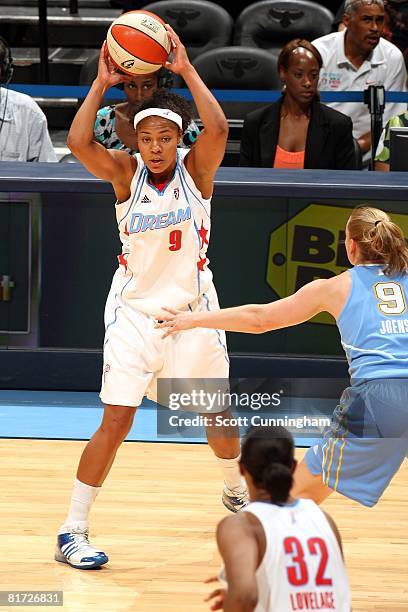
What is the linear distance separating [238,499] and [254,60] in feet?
15.5

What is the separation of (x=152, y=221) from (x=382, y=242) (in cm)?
117

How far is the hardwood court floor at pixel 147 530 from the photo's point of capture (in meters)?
4.91

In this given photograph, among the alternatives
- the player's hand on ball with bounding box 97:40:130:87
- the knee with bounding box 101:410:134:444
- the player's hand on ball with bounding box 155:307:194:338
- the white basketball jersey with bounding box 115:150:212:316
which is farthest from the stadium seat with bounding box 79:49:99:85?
the player's hand on ball with bounding box 155:307:194:338

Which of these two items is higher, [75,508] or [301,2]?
[301,2]

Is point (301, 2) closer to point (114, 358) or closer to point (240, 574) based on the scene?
point (114, 358)

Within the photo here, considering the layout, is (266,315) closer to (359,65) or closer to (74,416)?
(74,416)

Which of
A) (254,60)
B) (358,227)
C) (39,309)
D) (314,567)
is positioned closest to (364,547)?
(358,227)

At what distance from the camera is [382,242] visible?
4473mm

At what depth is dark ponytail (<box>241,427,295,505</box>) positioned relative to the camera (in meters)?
3.26

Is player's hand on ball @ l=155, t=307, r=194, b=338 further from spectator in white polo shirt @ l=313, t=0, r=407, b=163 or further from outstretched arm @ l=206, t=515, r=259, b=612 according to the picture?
spectator in white polo shirt @ l=313, t=0, r=407, b=163

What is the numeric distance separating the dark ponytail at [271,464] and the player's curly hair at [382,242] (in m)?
1.34

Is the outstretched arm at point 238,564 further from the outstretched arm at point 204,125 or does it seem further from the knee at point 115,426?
the outstretched arm at point 204,125

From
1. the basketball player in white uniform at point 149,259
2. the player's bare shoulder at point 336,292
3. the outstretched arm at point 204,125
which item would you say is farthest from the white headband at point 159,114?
the player's bare shoulder at point 336,292

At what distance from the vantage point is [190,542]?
546cm
